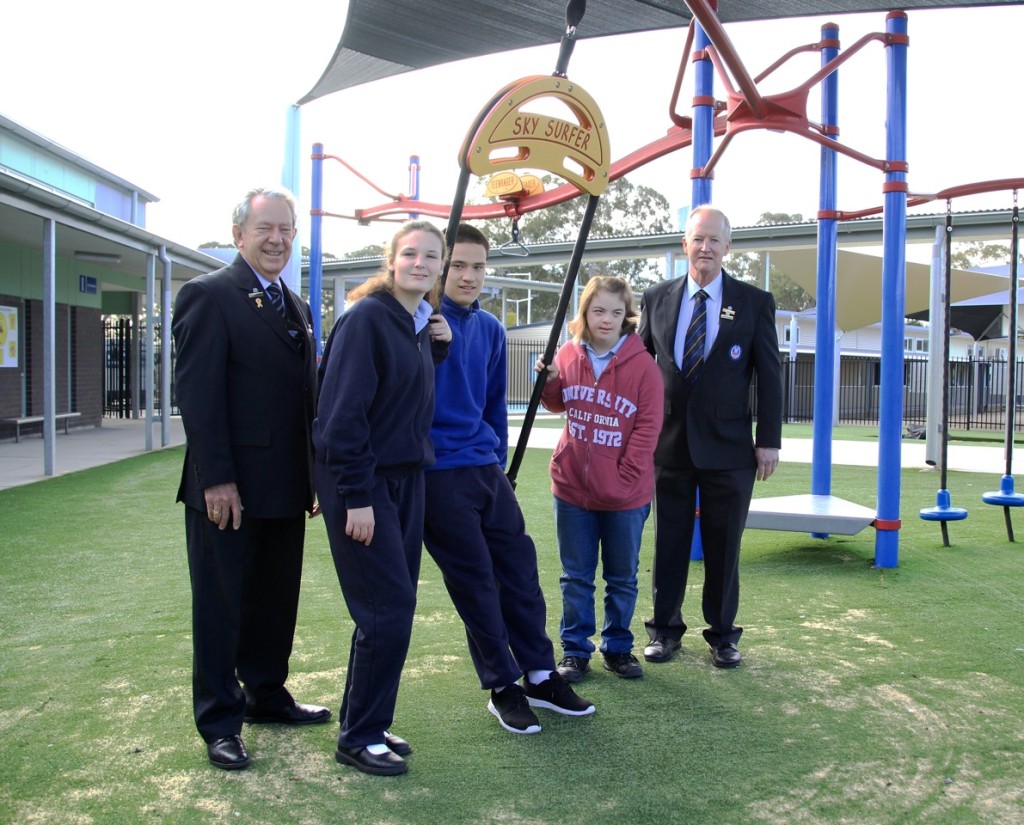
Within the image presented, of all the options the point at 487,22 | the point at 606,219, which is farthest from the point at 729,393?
the point at 606,219

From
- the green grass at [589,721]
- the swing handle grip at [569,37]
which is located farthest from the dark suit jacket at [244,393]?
the swing handle grip at [569,37]

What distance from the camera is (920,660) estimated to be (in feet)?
13.5

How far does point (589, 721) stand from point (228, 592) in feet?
4.42

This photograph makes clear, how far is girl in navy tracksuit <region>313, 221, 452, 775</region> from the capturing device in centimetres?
286

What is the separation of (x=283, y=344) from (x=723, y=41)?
3.36m

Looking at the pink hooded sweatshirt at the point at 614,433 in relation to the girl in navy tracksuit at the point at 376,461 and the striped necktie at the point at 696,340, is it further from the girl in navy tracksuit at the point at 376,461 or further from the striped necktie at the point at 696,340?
the girl in navy tracksuit at the point at 376,461

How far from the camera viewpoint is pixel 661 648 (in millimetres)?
4133

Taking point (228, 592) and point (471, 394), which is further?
point (471, 394)

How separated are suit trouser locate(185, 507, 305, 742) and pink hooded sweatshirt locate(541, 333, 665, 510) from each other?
1.17 m

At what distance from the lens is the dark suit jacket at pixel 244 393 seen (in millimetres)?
2969

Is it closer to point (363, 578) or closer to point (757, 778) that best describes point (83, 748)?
point (363, 578)

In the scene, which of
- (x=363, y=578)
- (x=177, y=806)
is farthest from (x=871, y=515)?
(x=177, y=806)

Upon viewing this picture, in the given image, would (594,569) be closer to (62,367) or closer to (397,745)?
(397,745)

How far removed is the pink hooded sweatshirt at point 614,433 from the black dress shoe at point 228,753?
1.55 m
